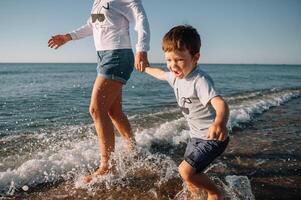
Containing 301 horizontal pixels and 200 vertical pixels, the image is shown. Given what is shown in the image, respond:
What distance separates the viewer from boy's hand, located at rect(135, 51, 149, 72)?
133 inches

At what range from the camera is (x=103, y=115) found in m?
3.79

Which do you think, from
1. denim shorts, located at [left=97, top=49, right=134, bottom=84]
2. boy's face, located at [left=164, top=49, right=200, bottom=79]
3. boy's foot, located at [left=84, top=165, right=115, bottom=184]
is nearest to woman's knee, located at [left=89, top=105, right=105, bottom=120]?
denim shorts, located at [left=97, top=49, right=134, bottom=84]

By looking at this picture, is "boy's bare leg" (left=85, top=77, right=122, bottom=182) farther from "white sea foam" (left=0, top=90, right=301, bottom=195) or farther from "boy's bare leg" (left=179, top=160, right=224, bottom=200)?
"boy's bare leg" (left=179, top=160, right=224, bottom=200)

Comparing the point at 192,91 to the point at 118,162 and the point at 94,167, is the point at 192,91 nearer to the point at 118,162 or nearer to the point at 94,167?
the point at 118,162

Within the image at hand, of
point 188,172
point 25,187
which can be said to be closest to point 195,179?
point 188,172

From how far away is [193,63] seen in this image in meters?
2.79

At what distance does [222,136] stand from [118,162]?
2.07 meters

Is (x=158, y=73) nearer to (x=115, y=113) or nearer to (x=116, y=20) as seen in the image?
(x=116, y=20)

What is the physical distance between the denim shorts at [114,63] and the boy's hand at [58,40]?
70 cm

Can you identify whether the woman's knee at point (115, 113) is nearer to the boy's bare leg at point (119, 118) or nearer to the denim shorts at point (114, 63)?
the boy's bare leg at point (119, 118)

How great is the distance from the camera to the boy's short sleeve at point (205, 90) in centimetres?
252

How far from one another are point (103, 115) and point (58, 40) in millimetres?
1296

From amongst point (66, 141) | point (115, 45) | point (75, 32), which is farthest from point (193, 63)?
point (66, 141)

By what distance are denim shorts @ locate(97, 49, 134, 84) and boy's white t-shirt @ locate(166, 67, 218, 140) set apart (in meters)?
1.01
